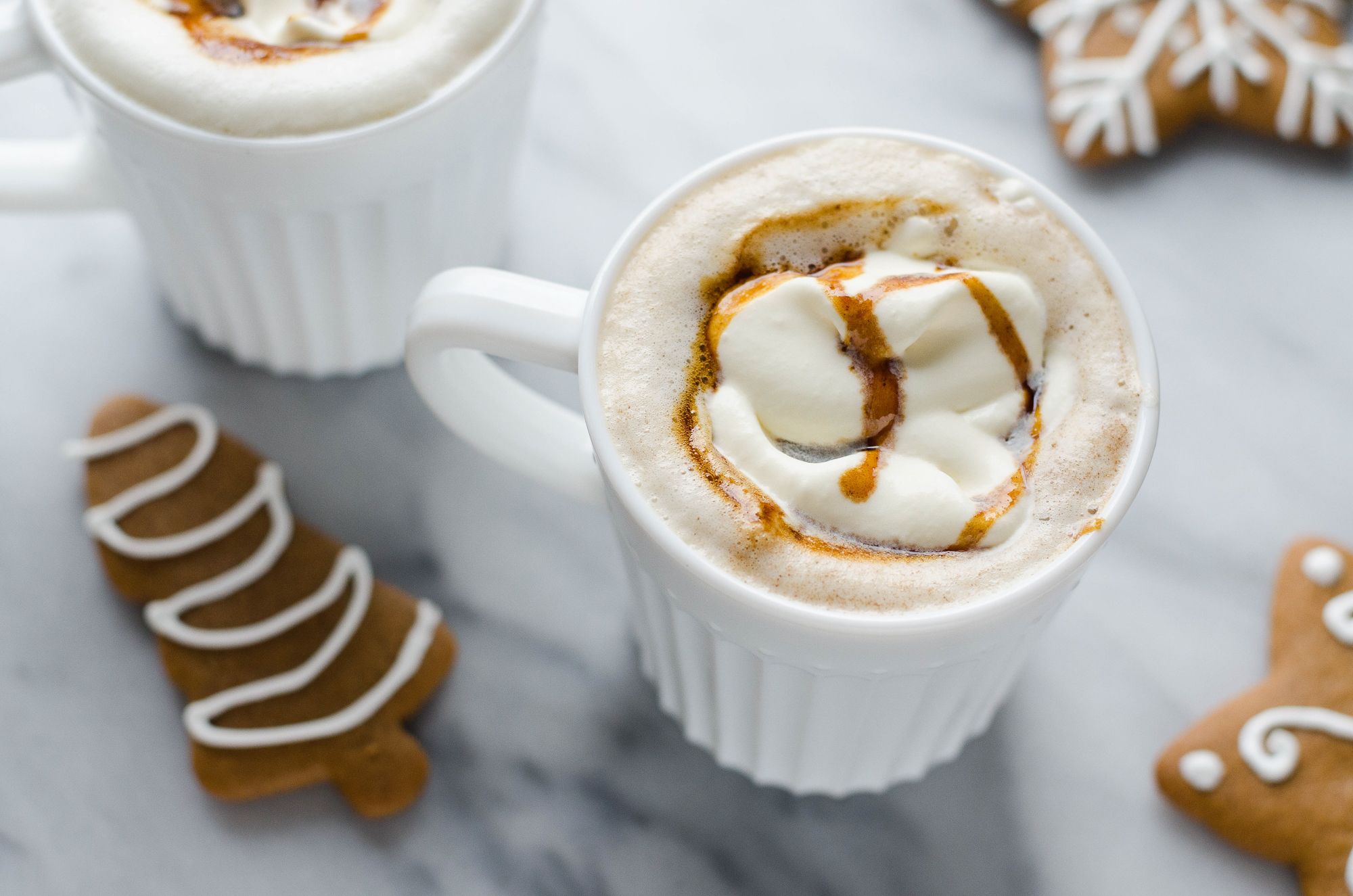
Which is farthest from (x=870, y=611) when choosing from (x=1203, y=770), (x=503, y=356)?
(x=1203, y=770)

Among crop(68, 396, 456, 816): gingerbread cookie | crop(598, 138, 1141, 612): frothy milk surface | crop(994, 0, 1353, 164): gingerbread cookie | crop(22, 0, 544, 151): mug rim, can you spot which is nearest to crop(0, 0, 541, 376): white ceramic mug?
crop(22, 0, 544, 151): mug rim

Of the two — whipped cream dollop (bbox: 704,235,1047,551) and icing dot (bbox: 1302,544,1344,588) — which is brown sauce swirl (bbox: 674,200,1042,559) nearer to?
whipped cream dollop (bbox: 704,235,1047,551)

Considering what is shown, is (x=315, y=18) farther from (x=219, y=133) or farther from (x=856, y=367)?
(x=856, y=367)

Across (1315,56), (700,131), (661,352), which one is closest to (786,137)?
(661,352)

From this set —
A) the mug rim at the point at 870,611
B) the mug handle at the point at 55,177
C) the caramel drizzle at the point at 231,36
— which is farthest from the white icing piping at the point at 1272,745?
the mug handle at the point at 55,177

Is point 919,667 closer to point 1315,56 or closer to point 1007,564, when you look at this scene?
point 1007,564

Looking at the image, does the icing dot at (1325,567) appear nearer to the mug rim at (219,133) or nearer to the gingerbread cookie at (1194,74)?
the gingerbread cookie at (1194,74)
